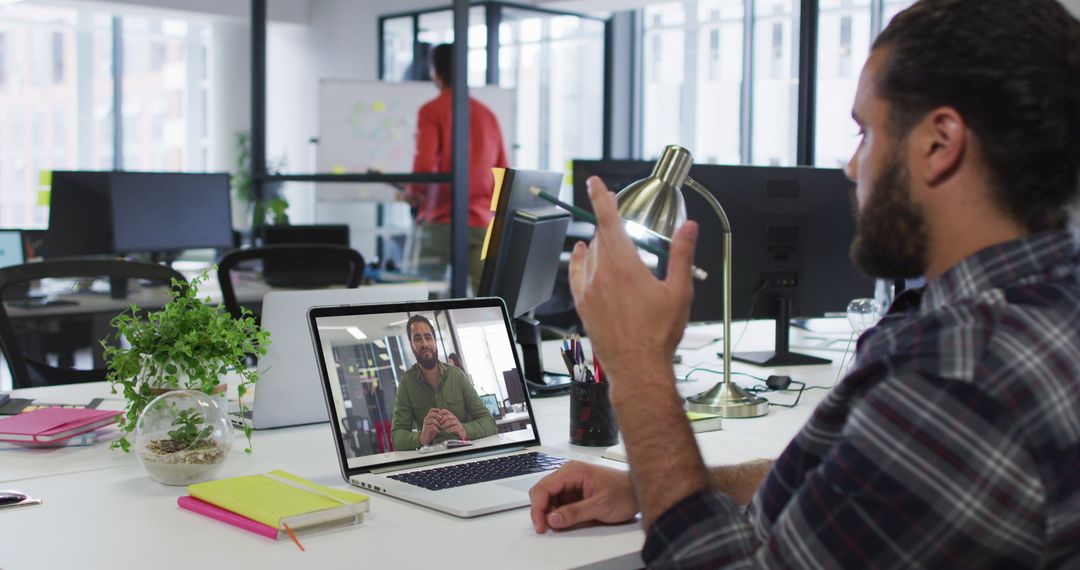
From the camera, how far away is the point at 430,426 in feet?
4.84

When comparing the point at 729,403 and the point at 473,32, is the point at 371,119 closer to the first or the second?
the point at 473,32

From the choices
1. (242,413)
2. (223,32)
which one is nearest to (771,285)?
(242,413)

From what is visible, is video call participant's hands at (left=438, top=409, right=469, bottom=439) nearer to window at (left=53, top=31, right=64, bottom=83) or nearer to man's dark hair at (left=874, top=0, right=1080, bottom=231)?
man's dark hair at (left=874, top=0, right=1080, bottom=231)

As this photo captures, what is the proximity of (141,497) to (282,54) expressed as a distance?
9.19m

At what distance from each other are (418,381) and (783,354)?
1.23m

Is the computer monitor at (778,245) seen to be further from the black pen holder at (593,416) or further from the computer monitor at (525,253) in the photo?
the black pen holder at (593,416)

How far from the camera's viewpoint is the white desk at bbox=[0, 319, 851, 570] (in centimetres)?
111

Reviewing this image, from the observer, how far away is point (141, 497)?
135 centimetres

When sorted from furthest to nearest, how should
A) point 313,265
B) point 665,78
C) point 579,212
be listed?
point 665,78 < point 313,265 < point 579,212

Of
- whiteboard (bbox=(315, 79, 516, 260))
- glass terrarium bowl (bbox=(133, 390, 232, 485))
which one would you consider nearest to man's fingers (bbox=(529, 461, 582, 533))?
glass terrarium bowl (bbox=(133, 390, 232, 485))

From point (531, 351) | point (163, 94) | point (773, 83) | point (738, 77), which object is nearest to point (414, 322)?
point (531, 351)

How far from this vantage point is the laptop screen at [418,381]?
1.43m

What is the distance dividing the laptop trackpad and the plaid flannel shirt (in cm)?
51

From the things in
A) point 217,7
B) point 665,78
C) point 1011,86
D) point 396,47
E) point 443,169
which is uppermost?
point 217,7
